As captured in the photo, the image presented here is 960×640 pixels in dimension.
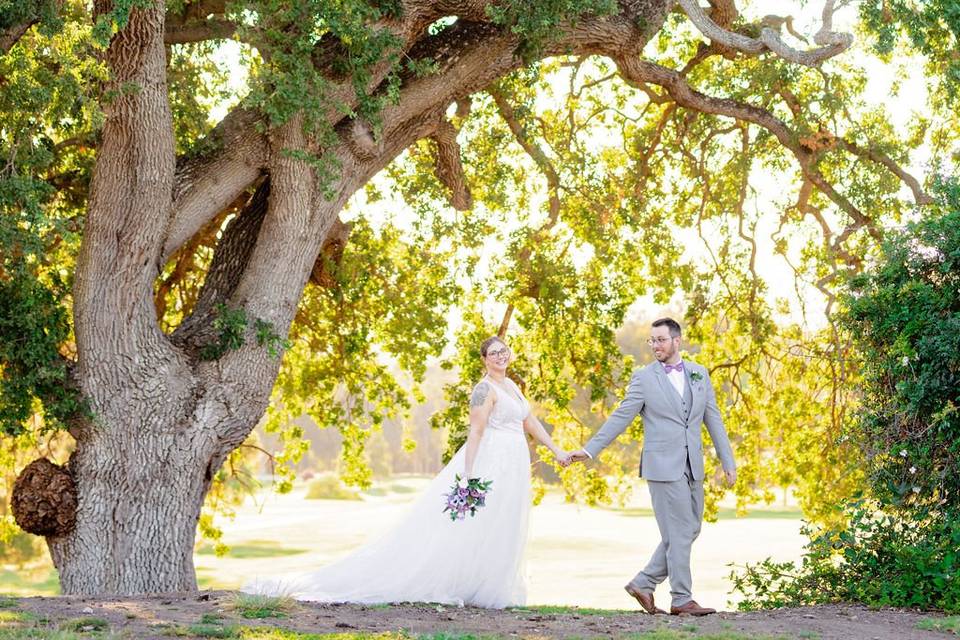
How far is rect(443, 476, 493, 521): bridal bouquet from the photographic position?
26.9ft

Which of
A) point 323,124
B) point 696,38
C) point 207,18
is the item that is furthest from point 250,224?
point 696,38

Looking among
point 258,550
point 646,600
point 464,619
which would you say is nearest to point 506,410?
point 646,600

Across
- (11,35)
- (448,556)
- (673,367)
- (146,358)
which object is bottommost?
(448,556)

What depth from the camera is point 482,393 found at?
8.38m

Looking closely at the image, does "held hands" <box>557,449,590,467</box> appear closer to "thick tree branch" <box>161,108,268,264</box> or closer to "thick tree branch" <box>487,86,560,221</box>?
"thick tree branch" <box>161,108,268,264</box>

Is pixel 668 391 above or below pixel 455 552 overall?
above

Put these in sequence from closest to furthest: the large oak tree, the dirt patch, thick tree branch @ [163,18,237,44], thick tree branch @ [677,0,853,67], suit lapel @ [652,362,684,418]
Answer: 1. the dirt patch
2. suit lapel @ [652,362,684,418]
3. the large oak tree
4. thick tree branch @ [677,0,853,67]
5. thick tree branch @ [163,18,237,44]

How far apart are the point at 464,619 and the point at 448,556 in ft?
3.79

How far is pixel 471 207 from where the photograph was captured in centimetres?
1377

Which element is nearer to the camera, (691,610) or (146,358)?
(691,610)

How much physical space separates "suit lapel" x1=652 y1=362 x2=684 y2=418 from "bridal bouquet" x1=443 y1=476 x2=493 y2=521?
1554 millimetres

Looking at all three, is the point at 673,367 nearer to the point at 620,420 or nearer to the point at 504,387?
the point at 620,420

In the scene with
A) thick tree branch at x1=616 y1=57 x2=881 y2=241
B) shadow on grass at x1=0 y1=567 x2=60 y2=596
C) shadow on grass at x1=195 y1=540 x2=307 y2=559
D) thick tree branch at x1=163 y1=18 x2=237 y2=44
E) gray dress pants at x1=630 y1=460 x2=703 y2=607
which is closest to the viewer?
gray dress pants at x1=630 y1=460 x2=703 y2=607

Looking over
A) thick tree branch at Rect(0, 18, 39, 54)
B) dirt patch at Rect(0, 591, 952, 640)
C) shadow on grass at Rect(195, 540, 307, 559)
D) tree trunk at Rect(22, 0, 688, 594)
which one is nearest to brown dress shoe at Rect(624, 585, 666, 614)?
dirt patch at Rect(0, 591, 952, 640)
